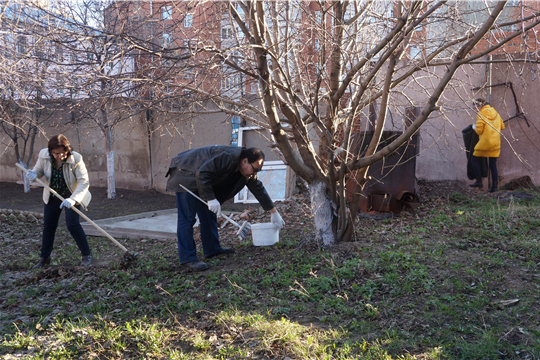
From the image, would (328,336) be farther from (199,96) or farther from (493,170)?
(493,170)

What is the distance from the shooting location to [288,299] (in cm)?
349

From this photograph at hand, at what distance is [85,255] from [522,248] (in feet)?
16.6

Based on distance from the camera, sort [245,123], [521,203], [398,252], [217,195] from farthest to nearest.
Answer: [245,123], [521,203], [217,195], [398,252]

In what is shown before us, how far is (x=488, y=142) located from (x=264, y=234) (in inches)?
183

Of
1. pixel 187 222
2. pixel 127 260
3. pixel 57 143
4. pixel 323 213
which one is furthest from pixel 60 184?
pixel 323 213

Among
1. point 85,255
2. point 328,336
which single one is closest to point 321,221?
point 328,336

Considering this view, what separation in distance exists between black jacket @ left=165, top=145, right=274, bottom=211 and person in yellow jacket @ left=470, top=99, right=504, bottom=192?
446 centimetres

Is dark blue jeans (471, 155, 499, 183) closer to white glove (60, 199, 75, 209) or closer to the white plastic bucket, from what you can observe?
the white plastic bucket

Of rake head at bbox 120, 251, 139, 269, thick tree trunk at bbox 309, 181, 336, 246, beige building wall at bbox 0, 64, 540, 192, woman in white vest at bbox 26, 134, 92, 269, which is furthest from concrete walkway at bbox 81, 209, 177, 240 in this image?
thick tree trunk at bbox 309, 181, 336, 246

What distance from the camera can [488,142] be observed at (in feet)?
23.6

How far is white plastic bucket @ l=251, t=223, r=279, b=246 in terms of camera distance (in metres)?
4.87

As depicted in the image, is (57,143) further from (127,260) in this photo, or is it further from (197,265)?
(197,265)

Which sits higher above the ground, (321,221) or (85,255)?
(321,221)

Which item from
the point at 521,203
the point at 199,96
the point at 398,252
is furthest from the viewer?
the point at 521,203
